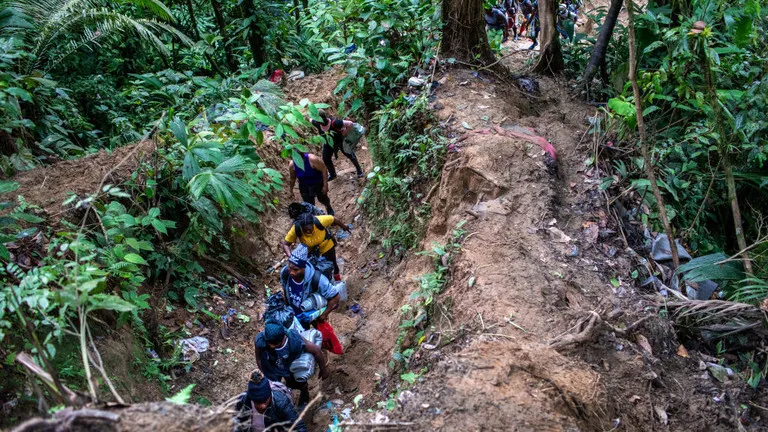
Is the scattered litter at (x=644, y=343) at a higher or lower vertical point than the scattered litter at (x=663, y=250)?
lower

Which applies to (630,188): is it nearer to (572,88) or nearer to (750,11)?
(750,11)

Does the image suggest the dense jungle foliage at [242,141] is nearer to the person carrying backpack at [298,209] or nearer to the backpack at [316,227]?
the person carrying backpack at [298,209]

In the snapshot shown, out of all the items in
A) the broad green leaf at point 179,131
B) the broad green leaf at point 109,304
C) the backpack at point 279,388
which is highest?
the broad green leaf at point 179,131

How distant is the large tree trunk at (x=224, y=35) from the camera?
9.31m

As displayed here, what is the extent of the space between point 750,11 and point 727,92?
0.82 meters

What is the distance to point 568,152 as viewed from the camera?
6234 millimetres

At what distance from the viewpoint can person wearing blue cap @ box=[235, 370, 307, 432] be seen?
146 inches

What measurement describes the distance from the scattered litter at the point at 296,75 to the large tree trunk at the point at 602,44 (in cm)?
517

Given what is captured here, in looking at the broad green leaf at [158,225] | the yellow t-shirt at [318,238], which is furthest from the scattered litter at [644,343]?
the broad green leaf at [158,225]

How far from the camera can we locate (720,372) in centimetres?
396

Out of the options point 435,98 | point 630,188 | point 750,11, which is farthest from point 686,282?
point 435,98

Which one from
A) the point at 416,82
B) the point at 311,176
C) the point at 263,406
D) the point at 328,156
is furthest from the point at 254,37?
the point at 263,406

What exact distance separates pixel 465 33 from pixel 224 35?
4.70 metres

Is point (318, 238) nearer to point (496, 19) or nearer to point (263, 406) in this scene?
point (263, 406)
